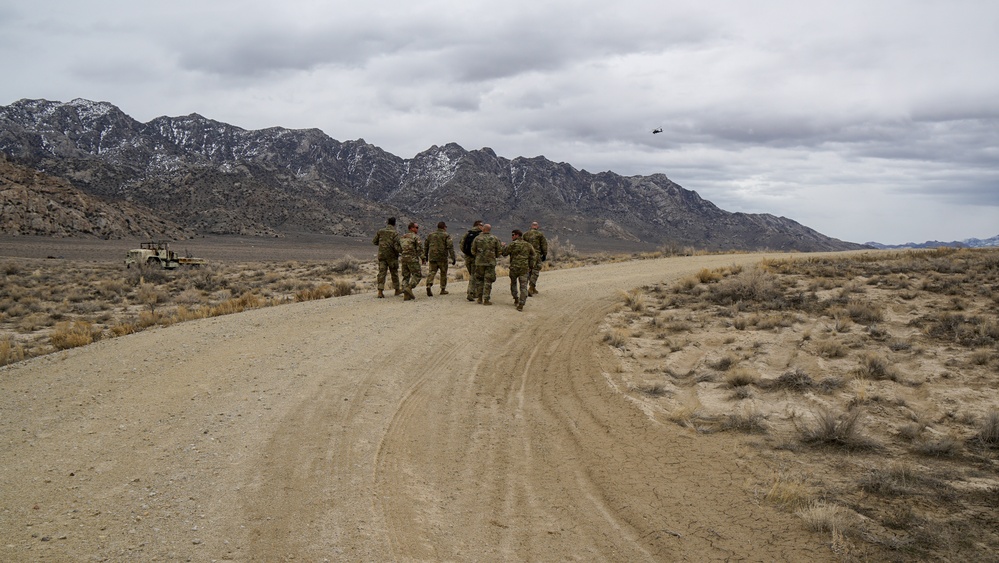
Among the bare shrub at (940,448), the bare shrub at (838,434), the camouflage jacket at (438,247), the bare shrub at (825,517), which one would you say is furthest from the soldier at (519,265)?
the bare shrub at (825,517)

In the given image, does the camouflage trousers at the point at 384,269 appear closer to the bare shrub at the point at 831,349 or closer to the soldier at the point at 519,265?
the soldier at the point at 519,265

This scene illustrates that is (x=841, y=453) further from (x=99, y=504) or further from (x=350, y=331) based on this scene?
(x=350, y=331)

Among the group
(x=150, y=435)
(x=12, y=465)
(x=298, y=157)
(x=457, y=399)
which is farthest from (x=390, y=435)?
(x=298, y=157)

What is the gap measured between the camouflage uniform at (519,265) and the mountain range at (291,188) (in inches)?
2815

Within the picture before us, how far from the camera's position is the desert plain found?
5.07 metres

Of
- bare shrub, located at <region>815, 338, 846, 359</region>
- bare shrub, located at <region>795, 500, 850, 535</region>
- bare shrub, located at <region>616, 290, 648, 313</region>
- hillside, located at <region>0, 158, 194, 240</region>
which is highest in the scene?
hillside, located at <region>0, 158, 194, 240</region>

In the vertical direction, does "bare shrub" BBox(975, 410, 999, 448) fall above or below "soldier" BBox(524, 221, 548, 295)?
below

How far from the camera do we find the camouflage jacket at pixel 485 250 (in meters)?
14.9

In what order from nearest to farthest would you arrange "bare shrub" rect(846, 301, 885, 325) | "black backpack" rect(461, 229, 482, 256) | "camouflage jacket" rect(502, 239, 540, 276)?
"bare shrub" rect(846, 301, 885, 325)
"camouflage jacket" rect(502, 239, 540, 276)
"black backpack" rect(461, 229, 482, 256)

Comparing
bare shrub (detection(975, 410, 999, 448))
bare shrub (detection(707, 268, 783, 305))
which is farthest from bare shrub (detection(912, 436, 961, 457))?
bare shrub (detection(707, 268, 783, 305))

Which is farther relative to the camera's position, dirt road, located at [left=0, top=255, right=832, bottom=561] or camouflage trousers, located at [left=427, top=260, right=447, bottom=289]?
camouflage trousers, located at [left=427, top=260, right=447, bottom=289]

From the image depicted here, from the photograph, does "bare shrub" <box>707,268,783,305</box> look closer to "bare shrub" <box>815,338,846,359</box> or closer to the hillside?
"bare shrub" <box>815,338,846,359</box>

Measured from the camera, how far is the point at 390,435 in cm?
709

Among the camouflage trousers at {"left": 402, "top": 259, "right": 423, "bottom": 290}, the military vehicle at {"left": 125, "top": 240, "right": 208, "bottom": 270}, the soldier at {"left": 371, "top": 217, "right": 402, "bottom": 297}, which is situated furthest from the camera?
the military vehicle at {"left": 125, "top": 240, "right": 208, "bottom": 270}
